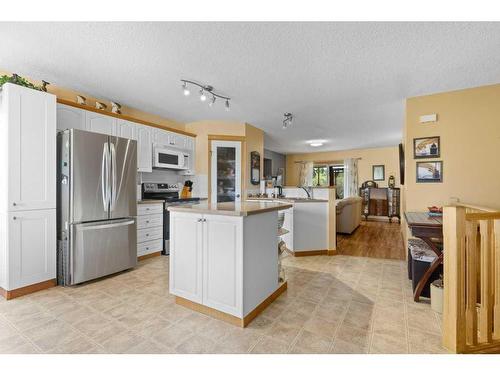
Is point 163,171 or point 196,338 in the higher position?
point 163,171

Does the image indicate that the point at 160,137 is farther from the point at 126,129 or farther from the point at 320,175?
the point at 320,175

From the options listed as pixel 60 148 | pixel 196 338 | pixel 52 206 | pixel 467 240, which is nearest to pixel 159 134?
pixel 60 148

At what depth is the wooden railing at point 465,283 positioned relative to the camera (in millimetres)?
1550

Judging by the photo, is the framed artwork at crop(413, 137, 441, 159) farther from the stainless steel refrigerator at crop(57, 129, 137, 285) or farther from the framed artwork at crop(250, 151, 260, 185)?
the stainless steel refrigerator at crop(57, 129, 137, 285)

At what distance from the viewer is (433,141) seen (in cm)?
331

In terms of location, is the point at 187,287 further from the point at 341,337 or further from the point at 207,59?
the point at 207,59

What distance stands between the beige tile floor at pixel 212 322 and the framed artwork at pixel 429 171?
154 centimetres

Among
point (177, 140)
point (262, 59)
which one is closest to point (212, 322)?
point (262, 59)

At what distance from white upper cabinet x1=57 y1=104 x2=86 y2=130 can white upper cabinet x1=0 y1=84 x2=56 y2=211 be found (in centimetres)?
34

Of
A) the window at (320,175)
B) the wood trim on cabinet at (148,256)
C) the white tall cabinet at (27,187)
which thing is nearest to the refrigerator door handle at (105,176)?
the white tall cabinet at (27,187)

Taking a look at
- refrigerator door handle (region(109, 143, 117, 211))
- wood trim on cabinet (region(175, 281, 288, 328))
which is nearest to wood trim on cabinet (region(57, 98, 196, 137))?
refrigerator door handle (region(109, 143, 117, 211))

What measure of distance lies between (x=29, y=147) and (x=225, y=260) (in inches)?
93.2

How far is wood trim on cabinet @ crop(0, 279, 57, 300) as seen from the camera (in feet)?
7.64

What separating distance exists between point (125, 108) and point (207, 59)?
223cm
